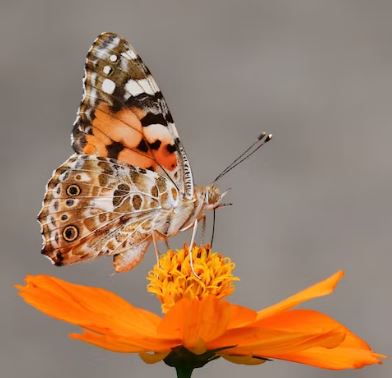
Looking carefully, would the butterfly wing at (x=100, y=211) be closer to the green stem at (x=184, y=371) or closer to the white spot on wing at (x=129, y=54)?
the white spot on wing at (x=129, y=54)

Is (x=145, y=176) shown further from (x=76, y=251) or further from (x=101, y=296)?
(x=101, y=296)

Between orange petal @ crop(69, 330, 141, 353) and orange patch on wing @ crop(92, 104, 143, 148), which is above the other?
orange patch on wing @ crop(92, 104, 143, 148)

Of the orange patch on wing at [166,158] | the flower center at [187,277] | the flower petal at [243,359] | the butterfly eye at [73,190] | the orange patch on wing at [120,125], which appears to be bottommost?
the flower petal at [243,359]

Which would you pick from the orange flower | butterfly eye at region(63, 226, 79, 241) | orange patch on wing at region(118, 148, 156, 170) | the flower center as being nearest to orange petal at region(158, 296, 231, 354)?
the orange flower

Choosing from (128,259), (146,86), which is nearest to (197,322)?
(128,259)

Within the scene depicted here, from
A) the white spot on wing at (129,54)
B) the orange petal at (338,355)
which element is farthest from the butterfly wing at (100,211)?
the orange petal at (338,355)

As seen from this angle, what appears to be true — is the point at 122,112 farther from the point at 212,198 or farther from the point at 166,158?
the point at 212,198

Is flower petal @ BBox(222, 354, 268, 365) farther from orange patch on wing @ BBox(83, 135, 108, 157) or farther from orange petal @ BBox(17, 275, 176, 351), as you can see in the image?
orange patch on wing @ BBox(83, 135, 108, 157)
